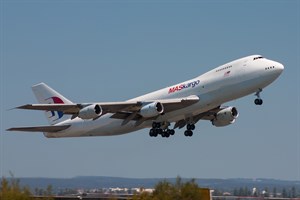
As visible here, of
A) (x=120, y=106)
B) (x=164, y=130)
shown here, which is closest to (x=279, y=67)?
(x=164, y=130)

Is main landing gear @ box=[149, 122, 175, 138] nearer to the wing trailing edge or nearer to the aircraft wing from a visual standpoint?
the aircraft wing

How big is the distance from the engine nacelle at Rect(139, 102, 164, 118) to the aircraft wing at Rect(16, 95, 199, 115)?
53 cm

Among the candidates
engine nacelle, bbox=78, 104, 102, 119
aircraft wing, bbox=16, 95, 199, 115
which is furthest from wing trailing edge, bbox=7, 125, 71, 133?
engine nacelle, bbox=78, 104, 102, 119

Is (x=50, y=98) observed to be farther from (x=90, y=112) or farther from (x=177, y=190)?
(x=177, y=190)

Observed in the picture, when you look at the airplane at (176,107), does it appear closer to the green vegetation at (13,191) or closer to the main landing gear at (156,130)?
the main landing gear at (156,130)

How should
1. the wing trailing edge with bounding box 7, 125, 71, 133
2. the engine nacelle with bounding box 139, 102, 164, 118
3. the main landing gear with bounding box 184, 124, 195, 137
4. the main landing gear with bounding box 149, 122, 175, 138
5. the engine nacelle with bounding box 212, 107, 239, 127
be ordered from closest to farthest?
the engine nacelle with bounding box 139, 102, 164, 118 < the main landing gear with bounding box 149, 122, 175, 138 < the main landing gear with bounding box 184, 124, 195, 137 < the engine nacelle with bounding box 212, 107, 239, 127 < the wing trailing edge with bounding box 7, 125, 71, 133

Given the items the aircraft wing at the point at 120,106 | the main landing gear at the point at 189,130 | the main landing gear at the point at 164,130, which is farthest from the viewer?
the main landing gear at the point at 189,130

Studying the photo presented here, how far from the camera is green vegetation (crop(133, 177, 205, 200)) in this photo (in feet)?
161

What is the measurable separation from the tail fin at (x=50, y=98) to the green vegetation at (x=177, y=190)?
85.0 ft

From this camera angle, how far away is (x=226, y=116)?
68.6 m

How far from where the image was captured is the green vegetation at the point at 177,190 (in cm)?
4893

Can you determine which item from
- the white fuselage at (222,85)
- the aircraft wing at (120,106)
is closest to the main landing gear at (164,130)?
the white fuselage at (222,85)

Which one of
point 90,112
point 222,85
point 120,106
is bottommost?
point 90,112

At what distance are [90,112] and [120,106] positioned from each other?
367 centimetres
